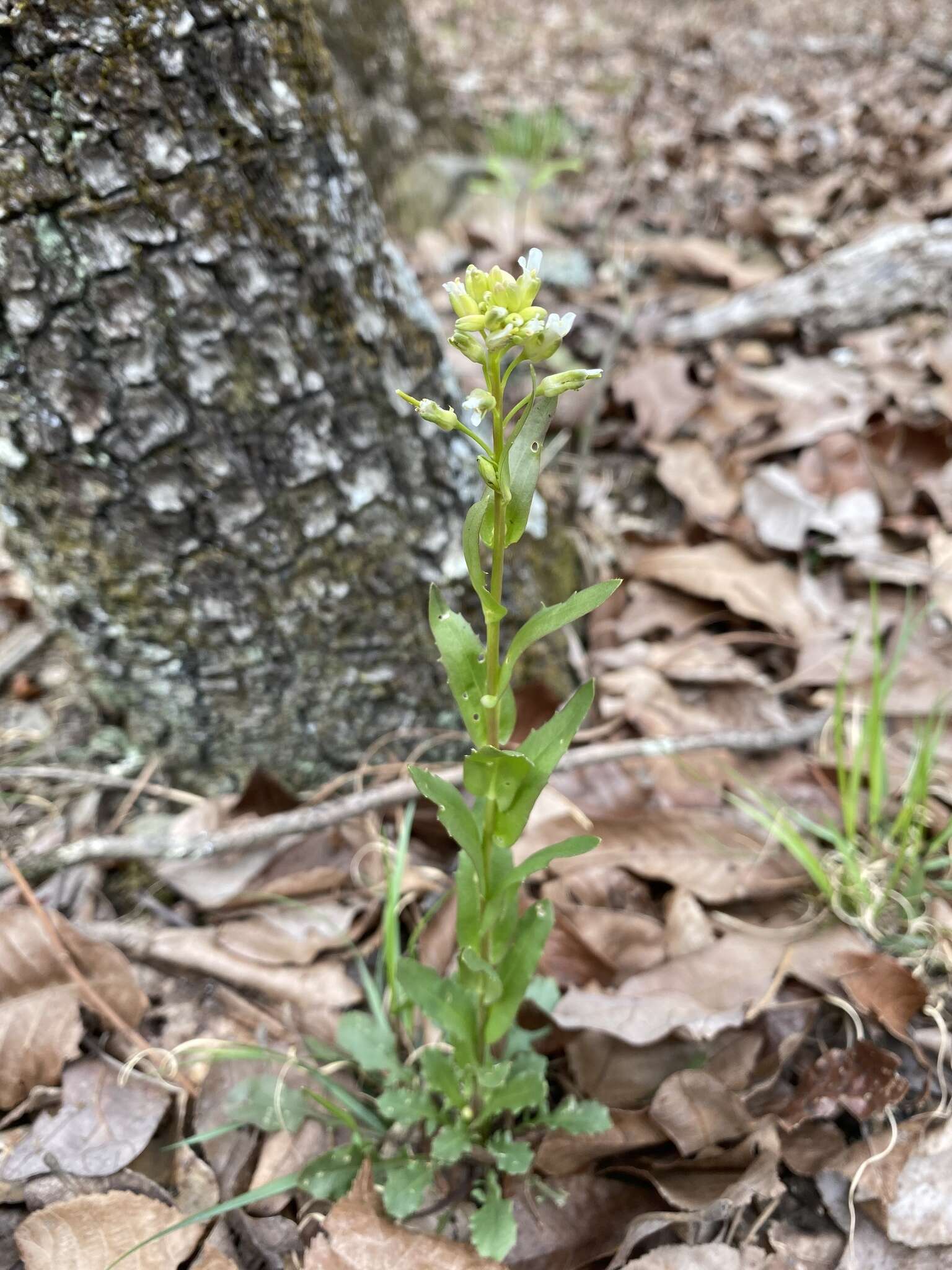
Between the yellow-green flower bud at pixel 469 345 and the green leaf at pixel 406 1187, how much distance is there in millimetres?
1132

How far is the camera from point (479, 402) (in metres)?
0.76

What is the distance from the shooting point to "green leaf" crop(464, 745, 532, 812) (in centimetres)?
92

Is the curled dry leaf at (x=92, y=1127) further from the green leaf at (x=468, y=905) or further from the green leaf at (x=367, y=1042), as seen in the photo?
the green leaf at (x=468, y=905)

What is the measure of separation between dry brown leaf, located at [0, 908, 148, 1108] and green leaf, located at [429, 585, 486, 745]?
0.94m

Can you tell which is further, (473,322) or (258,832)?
(258,832)

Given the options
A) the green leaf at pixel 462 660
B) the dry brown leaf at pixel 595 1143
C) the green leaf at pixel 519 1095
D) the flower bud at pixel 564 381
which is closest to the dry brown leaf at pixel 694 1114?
the dry brown leaf at pixel 595 1143

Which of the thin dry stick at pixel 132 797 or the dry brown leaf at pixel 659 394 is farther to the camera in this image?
the dry brown leaf at pixel 659 394

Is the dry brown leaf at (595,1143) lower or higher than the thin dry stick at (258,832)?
lower

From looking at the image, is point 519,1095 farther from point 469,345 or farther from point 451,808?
point 469,345

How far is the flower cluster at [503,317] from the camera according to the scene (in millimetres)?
752

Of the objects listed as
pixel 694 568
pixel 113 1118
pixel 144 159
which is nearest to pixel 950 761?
pixel 694 568

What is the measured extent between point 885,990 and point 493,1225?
0.74 m

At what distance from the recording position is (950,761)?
70.5 inches

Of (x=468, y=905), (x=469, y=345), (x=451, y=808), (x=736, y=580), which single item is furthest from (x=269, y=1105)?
(x=736, y=580)
